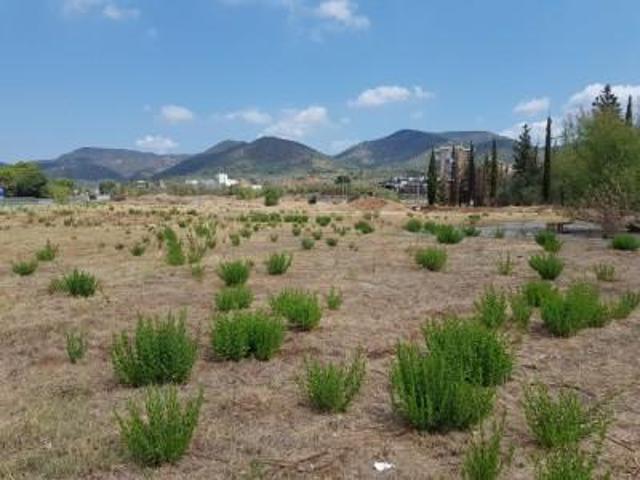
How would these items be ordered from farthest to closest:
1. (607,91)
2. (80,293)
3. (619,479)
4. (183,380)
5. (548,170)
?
(607,91) → (548,170) → (80,293) → (183,380) → (619,479)

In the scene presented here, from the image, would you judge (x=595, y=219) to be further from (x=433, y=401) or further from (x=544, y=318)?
(x=433, y=401)

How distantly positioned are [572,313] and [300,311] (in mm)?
3085

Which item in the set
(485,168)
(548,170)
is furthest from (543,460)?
(485,168)

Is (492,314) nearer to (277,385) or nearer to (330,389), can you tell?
(277,385)

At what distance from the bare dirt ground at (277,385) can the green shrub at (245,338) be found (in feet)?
0.49

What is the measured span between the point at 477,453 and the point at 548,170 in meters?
72.0

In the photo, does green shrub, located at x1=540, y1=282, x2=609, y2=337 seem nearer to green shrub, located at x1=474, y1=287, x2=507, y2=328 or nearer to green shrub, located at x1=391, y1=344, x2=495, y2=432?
green shrub, located at x1=474, y1=287, x2=507, y2=328

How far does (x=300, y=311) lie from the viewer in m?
8.34

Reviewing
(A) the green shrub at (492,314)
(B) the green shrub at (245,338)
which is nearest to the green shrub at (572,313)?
(A) the green shrub at (492,314)

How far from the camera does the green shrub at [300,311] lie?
8.33 m

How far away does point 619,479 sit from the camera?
13.8ft

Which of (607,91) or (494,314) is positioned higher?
(607,91)

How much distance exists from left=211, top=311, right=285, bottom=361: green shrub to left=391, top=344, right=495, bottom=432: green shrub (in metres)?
2.08

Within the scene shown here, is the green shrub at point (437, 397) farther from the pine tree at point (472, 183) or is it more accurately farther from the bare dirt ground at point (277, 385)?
the pine tree at point (472, 183)
